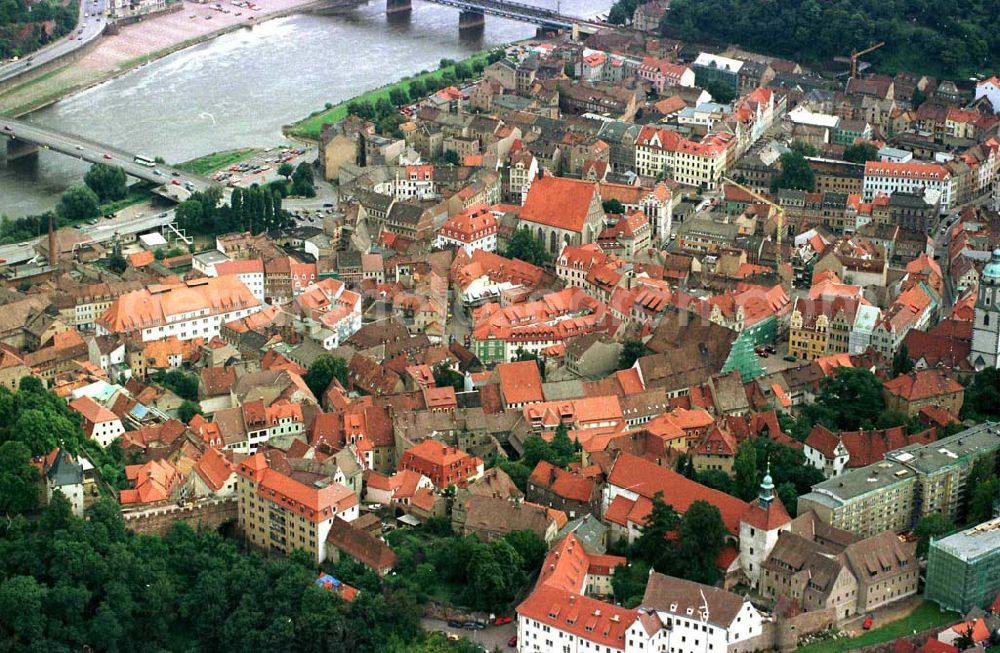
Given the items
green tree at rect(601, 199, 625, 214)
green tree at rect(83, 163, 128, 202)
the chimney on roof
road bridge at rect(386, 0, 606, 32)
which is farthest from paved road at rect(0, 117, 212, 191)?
road bridge at rect(386, 0, 606, 32)

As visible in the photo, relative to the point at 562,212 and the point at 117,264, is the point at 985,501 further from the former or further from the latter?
the point at 117,264

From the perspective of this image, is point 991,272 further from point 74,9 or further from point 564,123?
point 74,9

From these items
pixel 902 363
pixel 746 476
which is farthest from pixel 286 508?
pixel 902 363

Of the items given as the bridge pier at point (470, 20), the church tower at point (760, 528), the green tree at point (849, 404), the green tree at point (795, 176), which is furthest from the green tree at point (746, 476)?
the bridge pier at point (470, 20)

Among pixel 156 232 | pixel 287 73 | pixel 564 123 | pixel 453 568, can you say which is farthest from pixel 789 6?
pixel 453 568

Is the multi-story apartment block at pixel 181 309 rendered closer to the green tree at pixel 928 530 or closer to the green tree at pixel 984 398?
the green tree at pixel 984 398

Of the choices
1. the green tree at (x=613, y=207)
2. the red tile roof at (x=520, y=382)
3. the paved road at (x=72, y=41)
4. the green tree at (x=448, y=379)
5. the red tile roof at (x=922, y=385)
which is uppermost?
the red tile roof at (x=922, y=385)
